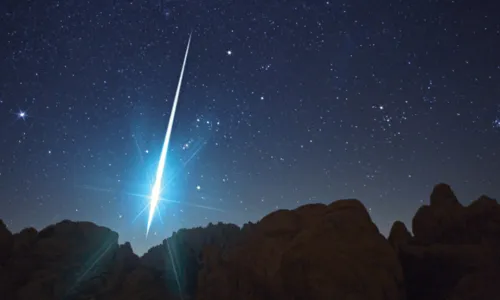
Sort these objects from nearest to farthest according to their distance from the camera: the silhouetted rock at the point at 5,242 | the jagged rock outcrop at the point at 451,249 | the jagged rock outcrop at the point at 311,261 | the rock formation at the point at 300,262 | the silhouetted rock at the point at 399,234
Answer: the jagged rock outcrop at the point at 311,261 → the rock formation at the point at 300,262 → the jagged rock outcrop at the point at 451,249 → the silhouetted rock at the point at 399,234 → the silhouetted rock at the point at 5,242

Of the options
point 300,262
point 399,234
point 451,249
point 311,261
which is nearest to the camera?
point 311,261

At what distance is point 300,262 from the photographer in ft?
57.4

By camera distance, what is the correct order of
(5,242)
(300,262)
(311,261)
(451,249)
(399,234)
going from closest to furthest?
1. (311,261)
2. (300,262)
3. (451,249)
4. (399,234)
5. (5,242)

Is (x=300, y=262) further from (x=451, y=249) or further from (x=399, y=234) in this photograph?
(x=451, y=249)

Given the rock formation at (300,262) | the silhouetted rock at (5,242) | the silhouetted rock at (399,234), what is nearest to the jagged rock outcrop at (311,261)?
the rock formation at (300,262)

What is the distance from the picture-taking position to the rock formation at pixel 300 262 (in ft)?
55.5

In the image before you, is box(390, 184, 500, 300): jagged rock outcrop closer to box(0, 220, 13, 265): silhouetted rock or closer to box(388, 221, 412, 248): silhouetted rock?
box(388, 221, 412, 248): silhouetted rock

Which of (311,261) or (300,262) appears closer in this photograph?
(311,261)

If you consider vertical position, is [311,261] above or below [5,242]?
below

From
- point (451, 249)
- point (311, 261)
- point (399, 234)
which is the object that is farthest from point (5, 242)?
point (451, 249)

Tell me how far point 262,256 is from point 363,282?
6.09 metres

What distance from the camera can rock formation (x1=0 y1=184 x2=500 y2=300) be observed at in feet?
55.5

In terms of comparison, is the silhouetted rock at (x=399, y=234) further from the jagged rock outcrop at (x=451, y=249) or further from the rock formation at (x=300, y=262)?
the jagged rock outcrop at (x=451, y=249)

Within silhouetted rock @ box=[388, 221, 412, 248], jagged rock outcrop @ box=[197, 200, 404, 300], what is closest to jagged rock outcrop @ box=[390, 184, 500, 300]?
silhouetted rock @ box=[388, 221, 412, 248]
